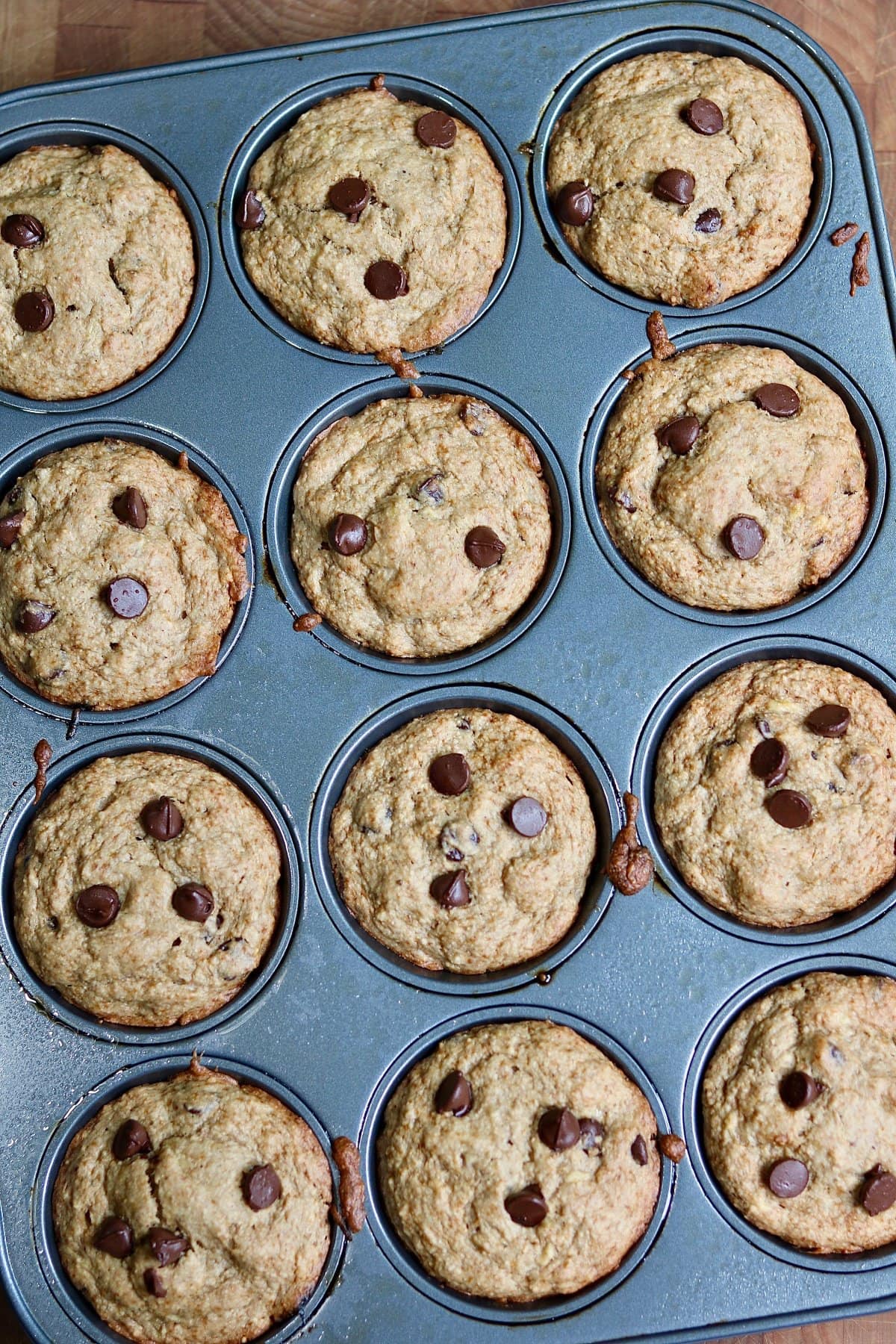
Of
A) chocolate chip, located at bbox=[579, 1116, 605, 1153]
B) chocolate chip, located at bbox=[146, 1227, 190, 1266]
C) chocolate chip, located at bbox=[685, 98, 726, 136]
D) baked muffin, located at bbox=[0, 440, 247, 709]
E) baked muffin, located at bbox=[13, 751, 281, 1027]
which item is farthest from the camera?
chocolate chip, located at bbox=[685, 98, 726, 136]

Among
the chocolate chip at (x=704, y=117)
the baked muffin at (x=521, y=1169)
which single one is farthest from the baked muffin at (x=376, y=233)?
the baked muffin at (x=521, y=1169)

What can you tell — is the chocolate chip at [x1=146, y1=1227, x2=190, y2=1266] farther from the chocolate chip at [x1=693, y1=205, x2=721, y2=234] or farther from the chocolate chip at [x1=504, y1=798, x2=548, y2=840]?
the chocolate chip at [x1=693, y1=205, x2=721, y2=234]

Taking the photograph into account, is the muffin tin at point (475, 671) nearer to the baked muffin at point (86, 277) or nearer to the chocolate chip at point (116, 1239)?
the baked muffin at point (86, 277)

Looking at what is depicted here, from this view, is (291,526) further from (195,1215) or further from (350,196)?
(195,1215)

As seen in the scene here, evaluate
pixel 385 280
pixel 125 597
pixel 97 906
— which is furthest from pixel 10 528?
pixel 385 280

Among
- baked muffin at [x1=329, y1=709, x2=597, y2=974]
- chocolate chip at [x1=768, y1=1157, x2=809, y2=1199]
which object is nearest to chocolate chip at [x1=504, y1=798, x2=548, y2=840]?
baked muffin at [x1=329, y1=709, x2=597, y2=974]

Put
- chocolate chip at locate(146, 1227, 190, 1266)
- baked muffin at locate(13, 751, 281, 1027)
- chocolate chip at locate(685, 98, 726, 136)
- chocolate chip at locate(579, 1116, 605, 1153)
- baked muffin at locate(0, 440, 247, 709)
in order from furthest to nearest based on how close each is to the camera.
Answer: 1. chocolate chip at locate(685, 98, 726, 136)
2. baked muffin at locate(0, 440, 247, 709)
3. baked muffin at locate(13, 751, 281, 1027)
4. chocolate chip at locate(579, 1116, 605, 1153)
5. chocolate chip at locate(146, 1227, 190, 1266)
